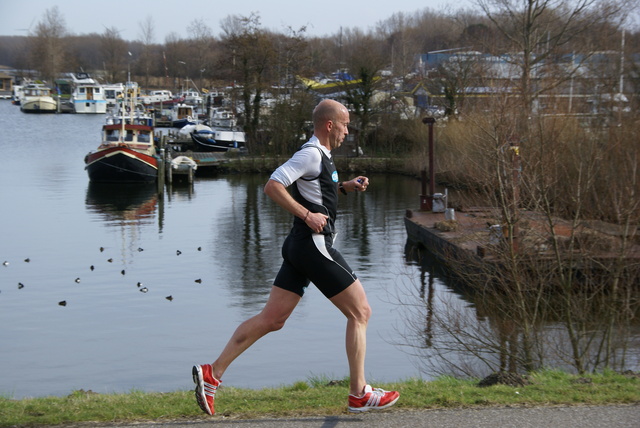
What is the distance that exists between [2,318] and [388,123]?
48.1 meters

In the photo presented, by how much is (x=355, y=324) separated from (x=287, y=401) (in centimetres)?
73

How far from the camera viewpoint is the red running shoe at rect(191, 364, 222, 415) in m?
5.47

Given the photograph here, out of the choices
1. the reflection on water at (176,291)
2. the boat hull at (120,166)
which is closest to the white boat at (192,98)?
the boat hull at (120,166)

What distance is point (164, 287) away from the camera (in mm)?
21984

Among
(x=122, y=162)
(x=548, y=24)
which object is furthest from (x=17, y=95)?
(x=548, y=24)

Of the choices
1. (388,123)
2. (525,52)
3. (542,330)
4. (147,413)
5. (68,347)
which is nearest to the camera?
(147,413)

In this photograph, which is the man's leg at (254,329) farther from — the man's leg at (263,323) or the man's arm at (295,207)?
the man's arm at (295,207)

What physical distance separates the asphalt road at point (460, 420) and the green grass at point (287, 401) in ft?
0.40

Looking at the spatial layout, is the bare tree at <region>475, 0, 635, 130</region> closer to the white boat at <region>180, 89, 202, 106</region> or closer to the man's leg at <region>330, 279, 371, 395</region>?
the man's leg at <region>330, 279, 371, 395</region>

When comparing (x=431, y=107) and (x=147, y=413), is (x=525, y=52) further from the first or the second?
(x=147, y=413)

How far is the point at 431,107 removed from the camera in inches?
2530

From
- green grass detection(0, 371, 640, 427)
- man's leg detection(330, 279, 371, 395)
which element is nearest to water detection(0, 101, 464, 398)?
green grass detection(0, 371, 640, 427)

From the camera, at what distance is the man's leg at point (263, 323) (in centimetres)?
574

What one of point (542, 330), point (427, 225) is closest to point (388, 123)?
point (427, 225)
